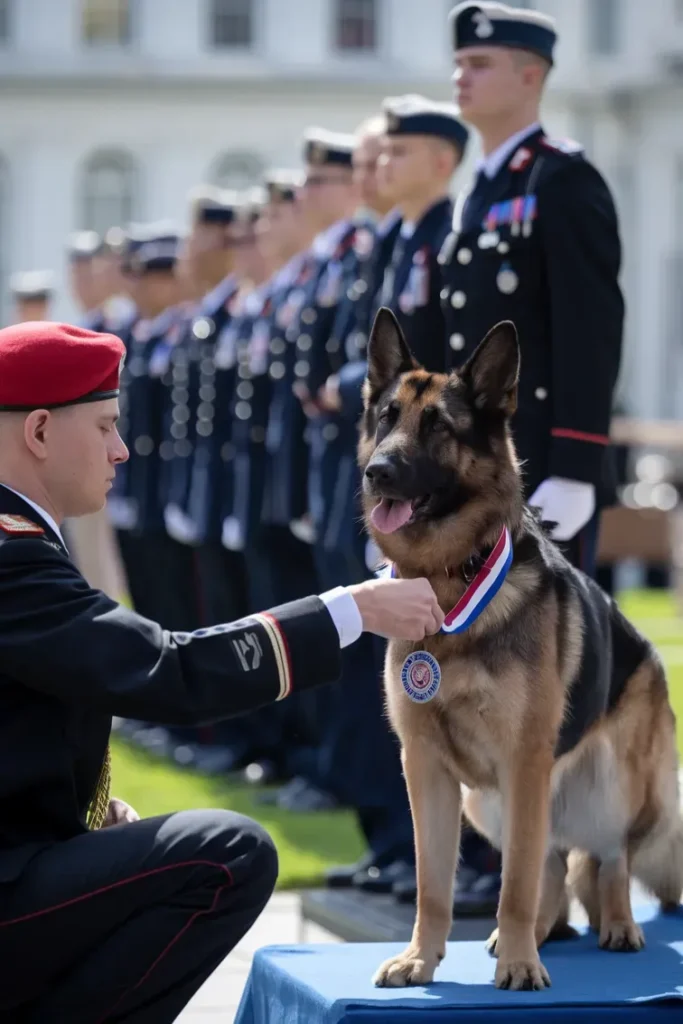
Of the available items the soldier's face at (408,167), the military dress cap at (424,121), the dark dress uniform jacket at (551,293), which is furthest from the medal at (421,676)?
the military dress cap at (424,121)

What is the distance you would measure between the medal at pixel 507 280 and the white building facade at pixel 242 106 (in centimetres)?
3779

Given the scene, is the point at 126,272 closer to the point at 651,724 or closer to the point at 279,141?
the point at 651,724

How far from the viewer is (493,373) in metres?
4.07

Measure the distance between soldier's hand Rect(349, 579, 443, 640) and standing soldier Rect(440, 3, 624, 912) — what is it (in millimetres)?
1324

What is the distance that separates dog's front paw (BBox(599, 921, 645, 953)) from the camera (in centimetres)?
443

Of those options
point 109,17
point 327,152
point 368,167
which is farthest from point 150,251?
point 109,17

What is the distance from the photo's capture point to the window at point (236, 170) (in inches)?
1695

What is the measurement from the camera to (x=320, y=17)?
43.5 meters

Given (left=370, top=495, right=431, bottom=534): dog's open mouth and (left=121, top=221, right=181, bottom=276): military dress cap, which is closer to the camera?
(left=370, top=495, right=431, bottom=534): dog's open mouth

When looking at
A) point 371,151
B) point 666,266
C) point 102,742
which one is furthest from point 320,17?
point 102,742

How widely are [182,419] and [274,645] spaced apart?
20.5ft

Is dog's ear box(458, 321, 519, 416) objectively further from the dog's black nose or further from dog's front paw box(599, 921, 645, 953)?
dog's front paw box(599, 921, 645, 953)

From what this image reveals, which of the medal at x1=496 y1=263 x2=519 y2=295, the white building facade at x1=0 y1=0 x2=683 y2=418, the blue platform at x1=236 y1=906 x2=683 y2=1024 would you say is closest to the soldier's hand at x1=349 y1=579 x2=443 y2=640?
the blue platform at x1=236 y1=906 x2=683 y2=1024

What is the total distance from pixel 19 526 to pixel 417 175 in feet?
9.68
